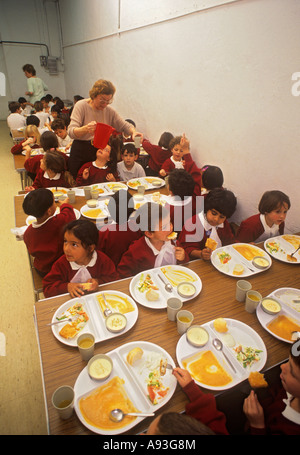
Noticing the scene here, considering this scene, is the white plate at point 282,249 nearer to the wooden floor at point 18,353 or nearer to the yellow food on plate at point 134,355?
the yellow food on plate at point 134,355

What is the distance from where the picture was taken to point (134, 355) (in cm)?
129

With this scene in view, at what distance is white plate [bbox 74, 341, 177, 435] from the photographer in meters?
1.10

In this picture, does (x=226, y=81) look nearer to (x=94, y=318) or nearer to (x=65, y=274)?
(x=65, y=274)

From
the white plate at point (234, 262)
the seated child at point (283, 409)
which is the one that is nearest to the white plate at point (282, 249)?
the white plate at point (234, 262)

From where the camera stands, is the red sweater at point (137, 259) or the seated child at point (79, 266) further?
the red sweater at point (137, 259)

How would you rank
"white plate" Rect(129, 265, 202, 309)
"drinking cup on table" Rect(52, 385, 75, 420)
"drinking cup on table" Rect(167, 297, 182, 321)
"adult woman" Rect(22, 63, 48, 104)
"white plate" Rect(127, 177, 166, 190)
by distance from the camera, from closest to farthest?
"drinking cup on table" Rect(52, 385, 75, 420) → "drinking cup on table" Rect(167, 297, 182, 321) → "white plate" Rect(129, 265, 202, 309) → "white plate" Rect(127, 177, 166, 190) → "adult woman" Rect(22, 63, 48, 104)

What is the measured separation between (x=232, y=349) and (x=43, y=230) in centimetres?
167

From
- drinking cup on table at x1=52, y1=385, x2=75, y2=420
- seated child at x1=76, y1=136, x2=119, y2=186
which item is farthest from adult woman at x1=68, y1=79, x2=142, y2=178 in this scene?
drinking cup on table at x1=52, y1=385, x2=75, y2=420

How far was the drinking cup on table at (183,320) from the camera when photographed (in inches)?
56.1

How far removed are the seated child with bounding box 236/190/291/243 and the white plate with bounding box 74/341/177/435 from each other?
1.64m

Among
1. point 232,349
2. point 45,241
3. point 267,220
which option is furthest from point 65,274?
point 267,220

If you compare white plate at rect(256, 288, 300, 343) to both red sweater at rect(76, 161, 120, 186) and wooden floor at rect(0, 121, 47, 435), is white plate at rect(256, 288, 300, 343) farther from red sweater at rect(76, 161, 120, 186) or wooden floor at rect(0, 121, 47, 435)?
red sweater at rect(76, 161, 120, 186)

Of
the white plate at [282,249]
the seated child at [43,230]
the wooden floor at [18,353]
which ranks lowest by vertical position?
the wooden floor at [18,353]

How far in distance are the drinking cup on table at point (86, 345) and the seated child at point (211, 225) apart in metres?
1.21
